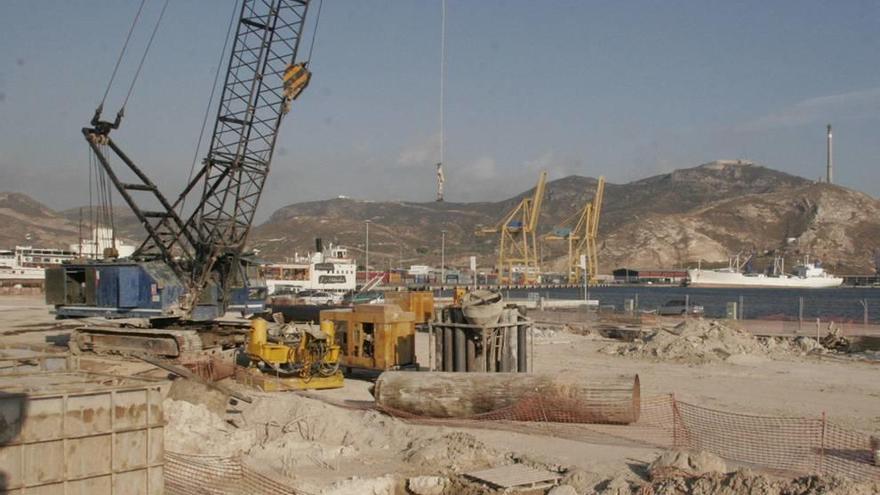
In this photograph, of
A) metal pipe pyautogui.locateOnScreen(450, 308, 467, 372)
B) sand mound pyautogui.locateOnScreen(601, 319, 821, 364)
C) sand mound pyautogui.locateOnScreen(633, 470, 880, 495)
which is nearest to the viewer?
sand mound pyautogui.locateOnScreen(633, 470, 880, 495)

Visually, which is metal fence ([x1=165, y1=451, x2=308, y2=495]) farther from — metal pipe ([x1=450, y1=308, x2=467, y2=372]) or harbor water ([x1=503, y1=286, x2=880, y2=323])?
harbor water ([x1=503, y1=286, x2=880, y2=323])

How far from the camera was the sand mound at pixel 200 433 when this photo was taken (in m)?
12.1

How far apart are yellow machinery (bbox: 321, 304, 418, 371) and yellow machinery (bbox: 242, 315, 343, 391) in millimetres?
550

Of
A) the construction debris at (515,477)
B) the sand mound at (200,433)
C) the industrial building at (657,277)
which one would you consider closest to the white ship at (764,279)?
the industrial building at (657,277)

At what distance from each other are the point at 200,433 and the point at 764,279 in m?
164

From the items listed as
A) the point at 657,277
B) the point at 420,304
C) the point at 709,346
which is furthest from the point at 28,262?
the point at 657,277

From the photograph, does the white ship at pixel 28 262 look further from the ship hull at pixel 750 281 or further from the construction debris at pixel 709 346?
the ship hull at pixel 750 281

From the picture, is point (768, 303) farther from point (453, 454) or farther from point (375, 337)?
point (453, 454)

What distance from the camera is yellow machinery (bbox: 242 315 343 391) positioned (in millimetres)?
17469

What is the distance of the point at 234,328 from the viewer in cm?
2272

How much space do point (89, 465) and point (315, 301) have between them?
2080 inches

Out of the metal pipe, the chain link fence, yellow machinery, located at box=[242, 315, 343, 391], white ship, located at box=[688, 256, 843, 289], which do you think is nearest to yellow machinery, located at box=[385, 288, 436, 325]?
yellow machinery, located at box=[242, 315, 343, 391]

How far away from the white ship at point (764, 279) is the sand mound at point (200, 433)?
160m

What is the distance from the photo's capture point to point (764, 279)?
534 ft
